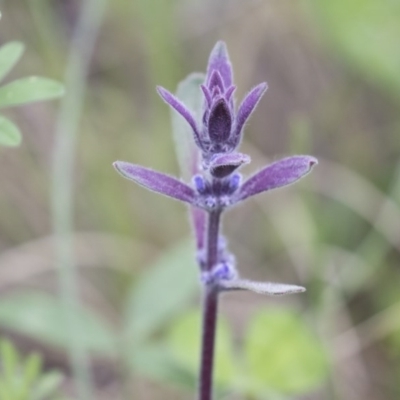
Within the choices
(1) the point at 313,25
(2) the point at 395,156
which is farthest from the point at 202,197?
(1) the point at 313,25

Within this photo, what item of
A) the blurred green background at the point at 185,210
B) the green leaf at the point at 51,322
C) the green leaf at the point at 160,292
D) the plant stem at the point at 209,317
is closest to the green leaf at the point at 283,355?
the blurred green background at the point at 185,210

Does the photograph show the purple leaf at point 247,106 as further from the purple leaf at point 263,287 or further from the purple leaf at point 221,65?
the purple leaf at point 263,287

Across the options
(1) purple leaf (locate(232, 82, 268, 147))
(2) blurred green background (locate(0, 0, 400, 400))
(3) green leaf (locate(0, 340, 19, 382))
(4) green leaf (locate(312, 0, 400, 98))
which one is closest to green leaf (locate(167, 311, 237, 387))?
(2) blurred green background (locate(0, 0, 400, 400))

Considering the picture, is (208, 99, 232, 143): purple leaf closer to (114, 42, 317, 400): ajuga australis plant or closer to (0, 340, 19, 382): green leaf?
(114, 42, 317, 400): ajuga australis plant

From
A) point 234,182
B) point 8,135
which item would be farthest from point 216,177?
point 8,135

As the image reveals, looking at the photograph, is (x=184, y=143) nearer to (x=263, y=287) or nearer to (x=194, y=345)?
(x=263, y=287)

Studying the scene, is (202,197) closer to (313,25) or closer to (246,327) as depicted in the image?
(246,327)

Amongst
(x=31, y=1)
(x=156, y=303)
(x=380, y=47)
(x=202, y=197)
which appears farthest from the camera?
(x=380, y=47)
